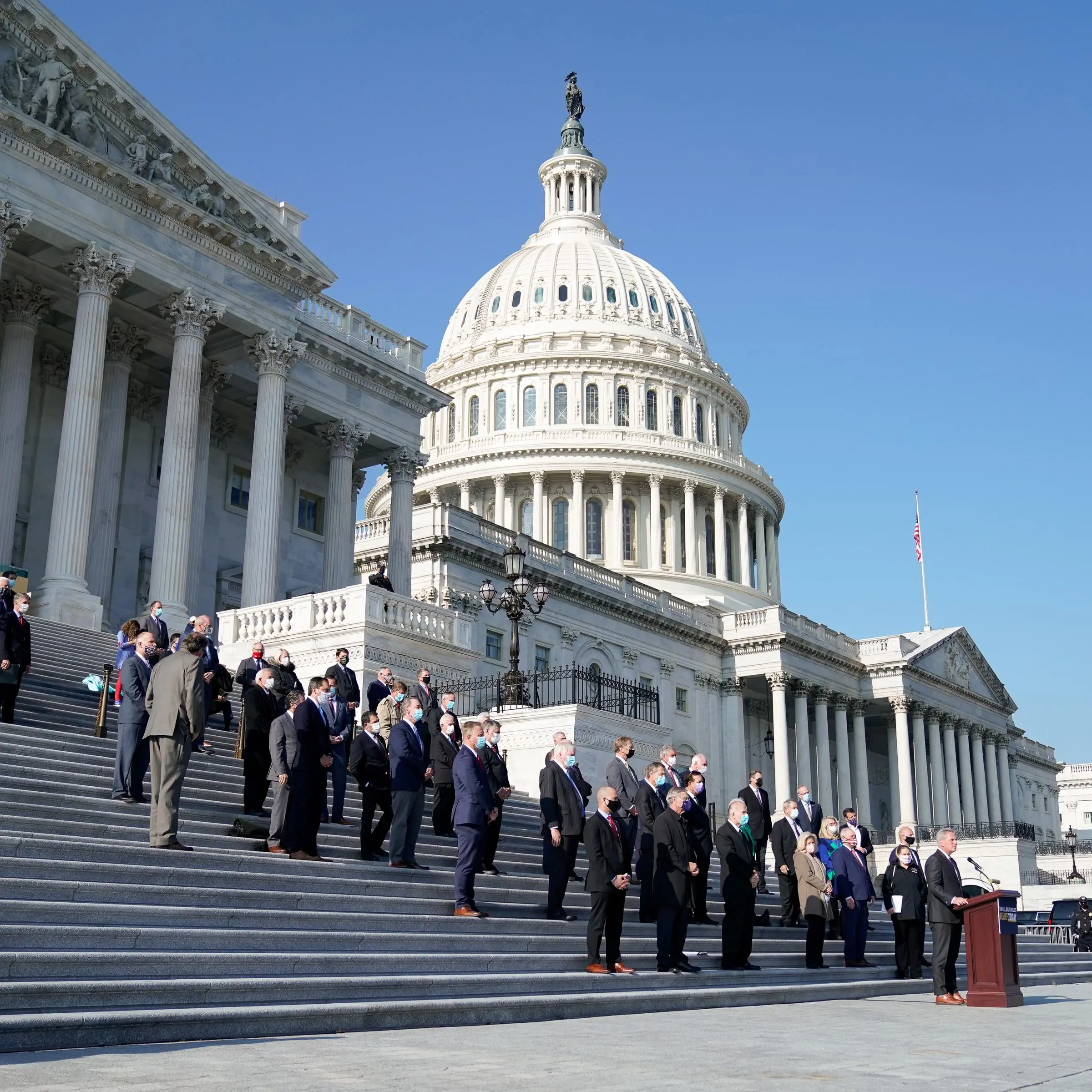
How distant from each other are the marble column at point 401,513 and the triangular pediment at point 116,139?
312 inches

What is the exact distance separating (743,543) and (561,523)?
516 inches

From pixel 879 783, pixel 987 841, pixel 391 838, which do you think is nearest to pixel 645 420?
pixel 879 783

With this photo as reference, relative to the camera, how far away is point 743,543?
90.4 meters

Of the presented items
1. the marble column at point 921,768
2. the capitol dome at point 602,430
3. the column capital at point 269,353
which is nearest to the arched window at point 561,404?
the capitol dome at point 602,430

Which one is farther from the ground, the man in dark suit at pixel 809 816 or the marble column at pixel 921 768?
the marble column at pixel 921 768

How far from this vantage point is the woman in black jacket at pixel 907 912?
58.9 feet

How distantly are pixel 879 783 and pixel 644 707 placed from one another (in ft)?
185

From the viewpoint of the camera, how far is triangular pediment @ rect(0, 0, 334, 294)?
29.8 m

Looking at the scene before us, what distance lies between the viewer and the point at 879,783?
277 ft

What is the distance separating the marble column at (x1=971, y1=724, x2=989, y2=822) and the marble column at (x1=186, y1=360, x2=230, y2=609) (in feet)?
197

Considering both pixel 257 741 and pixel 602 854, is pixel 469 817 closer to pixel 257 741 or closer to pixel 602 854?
pixel 602 854

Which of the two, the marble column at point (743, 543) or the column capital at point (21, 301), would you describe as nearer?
the column capital at point (21, 301)

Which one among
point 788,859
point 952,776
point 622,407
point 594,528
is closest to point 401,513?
point 788,859

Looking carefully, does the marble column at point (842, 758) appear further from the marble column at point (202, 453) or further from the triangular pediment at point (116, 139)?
the triangular pediment at point (116, 139)
